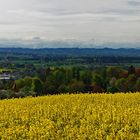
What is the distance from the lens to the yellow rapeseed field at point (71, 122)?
11.3 meters

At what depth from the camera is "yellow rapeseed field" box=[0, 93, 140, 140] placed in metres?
11.3

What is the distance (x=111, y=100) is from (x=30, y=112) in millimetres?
4545

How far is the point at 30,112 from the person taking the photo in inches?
631

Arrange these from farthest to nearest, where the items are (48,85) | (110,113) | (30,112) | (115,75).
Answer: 1. (115,75)
2. (48,85)
3. (30,112)
4. (110,113)

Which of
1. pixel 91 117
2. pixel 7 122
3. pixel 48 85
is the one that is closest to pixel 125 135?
pixel 91 117

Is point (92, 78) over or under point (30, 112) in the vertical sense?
under

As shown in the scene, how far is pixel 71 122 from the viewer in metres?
13.7

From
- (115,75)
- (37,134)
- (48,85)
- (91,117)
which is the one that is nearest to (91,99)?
(91,117)

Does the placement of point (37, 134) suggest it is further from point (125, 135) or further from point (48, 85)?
point (48, 85)

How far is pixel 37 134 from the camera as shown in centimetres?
1162

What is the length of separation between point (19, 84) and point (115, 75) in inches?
832

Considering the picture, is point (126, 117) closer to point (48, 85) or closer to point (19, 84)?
point (48, 85)

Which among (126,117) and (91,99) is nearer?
(126,117)

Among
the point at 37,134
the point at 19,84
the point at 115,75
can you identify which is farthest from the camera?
the point at 115,75
